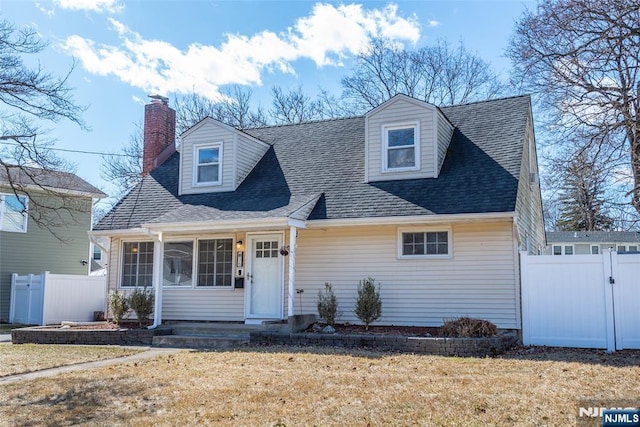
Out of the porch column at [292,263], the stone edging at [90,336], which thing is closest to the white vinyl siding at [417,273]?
the porch column at [292,263]

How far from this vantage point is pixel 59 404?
6.38 metres

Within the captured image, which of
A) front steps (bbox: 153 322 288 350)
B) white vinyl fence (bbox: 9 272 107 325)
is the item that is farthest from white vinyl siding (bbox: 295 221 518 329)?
white vinyl fence (bbox: 9 272 107 325)

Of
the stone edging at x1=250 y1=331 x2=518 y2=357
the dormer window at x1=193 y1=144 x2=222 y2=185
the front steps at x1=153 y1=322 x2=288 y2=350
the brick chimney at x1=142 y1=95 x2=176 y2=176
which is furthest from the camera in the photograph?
the brick chimney at x1=142 y1=95 x2=176 y2=176

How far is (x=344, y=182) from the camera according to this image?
13859mm

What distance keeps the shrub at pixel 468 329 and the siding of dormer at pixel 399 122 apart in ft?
12.5

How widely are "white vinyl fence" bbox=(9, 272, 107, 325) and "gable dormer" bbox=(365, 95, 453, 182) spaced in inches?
344

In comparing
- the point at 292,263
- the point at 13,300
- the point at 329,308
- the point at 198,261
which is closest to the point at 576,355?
the point at 329,308

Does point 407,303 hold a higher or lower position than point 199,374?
higher

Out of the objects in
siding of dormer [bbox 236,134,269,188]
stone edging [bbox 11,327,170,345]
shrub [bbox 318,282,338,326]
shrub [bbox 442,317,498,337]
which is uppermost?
siding of dormer [bbox 236,134,269,188]

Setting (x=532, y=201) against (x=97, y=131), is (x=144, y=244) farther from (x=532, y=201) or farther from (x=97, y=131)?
(x=532, y=201)

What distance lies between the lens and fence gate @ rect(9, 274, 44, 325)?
1716cm

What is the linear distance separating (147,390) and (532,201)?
12.2m

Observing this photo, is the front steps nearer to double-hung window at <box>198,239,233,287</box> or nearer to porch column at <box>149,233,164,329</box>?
porch column at <box>149,233,164,329</box>


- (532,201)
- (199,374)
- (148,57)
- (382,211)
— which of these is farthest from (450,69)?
(199,374)
